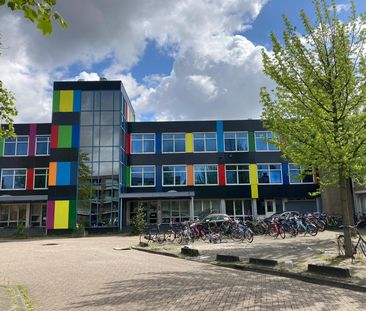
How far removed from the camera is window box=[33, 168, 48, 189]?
119 ft

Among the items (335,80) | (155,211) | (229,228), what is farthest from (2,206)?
(335,80)

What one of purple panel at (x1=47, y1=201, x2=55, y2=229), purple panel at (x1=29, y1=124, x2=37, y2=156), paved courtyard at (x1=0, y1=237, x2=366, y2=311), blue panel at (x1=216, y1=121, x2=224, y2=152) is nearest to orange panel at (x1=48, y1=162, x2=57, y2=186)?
purple panel at (x1=47, y1=201, x2=55, y2=229)

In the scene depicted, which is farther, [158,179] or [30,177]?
[30,177]

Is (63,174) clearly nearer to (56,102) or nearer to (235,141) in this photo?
(56,102)

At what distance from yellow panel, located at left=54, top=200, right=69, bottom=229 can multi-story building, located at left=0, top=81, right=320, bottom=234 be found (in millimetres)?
3051

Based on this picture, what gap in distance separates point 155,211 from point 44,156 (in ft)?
38.3

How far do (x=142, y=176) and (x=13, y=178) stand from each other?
1204 centimetres

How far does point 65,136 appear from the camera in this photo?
3284 cm

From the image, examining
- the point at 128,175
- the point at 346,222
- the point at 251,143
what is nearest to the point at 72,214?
the point at 128,175

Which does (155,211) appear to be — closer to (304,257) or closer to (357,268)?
(304,257)

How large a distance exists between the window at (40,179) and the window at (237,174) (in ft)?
55.5

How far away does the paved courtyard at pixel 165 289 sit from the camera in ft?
23.3

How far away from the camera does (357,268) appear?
34.0 ft

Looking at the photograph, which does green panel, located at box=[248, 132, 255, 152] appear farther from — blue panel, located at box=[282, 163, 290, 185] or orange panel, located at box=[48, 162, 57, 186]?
orange panel, located at box=[48, 162, 57, 186]
